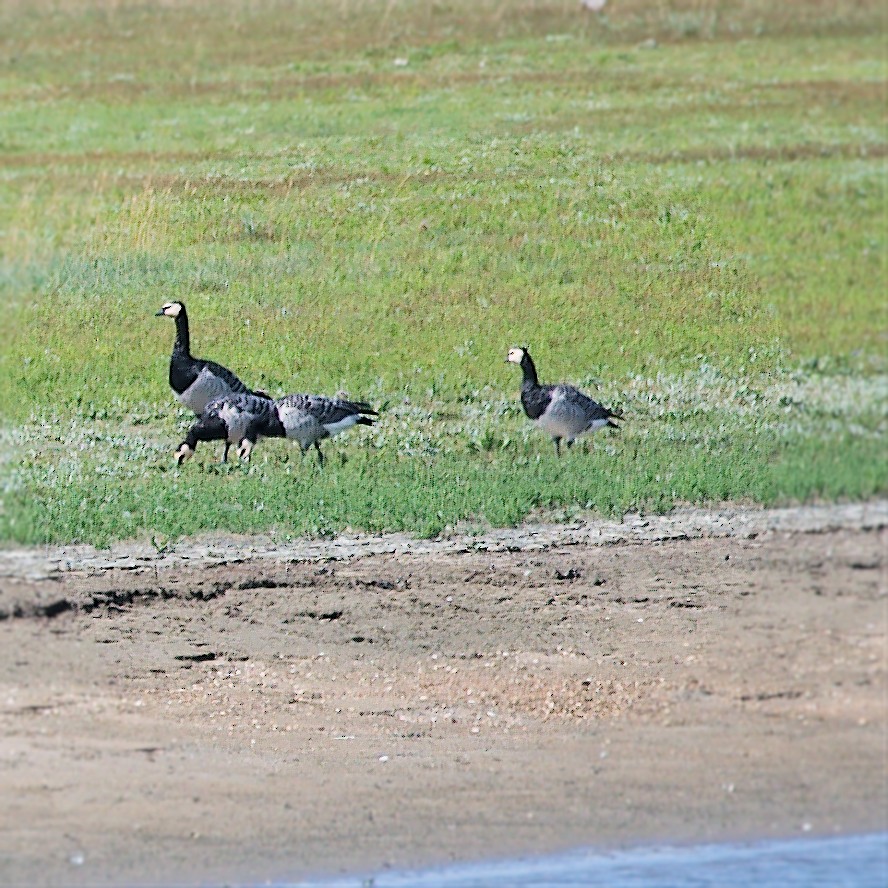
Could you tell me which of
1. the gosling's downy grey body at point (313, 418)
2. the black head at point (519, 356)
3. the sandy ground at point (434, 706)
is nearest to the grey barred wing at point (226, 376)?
the gosling's downy grey body at point (313, 418)

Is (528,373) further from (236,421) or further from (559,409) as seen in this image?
(236,421)

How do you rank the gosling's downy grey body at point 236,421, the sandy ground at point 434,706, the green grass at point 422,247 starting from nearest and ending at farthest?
the sandy ground at point 434,706, the gosling's downy grey body at point 236,421, the green grass at point 422,247

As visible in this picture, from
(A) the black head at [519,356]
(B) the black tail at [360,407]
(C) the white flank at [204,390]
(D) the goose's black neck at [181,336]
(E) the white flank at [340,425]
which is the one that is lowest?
(E) the white flank at [340,425]

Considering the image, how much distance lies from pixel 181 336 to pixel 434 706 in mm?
1904

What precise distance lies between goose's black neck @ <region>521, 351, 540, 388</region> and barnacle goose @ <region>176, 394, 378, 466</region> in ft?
2.49

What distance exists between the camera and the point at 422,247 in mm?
7738

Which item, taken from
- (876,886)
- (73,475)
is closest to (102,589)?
(73,475)

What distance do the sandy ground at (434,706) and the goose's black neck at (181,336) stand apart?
34.7 inches

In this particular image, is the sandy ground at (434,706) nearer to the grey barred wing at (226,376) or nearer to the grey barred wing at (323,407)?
the grey barred wing at (323,407)

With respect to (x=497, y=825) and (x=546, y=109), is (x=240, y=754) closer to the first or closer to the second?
(x=497, y=825)

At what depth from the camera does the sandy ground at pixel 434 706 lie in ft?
17.9

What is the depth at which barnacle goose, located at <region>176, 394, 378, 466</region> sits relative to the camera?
24.2ft

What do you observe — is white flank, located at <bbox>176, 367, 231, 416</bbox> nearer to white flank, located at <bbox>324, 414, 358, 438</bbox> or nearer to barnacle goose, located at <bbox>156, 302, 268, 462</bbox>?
barnacle goose, located at <bbox>156, 302, 268, 462</bbox>

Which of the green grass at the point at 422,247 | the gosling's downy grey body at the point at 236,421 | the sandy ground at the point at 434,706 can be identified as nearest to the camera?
the sandy ground at the point at 434,706
